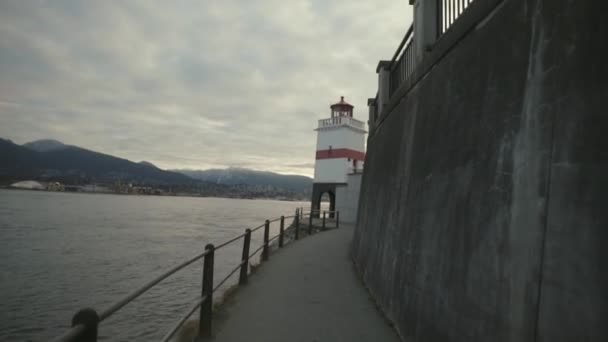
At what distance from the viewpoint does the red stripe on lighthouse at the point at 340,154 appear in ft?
100

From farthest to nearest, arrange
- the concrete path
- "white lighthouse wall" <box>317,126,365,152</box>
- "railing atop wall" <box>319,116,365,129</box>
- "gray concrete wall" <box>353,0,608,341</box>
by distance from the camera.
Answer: "railing atop wall" <box>319,116,365,129</box>, "white lighthouse wall" <box>317,126,365,152</box>, the concrete path, "gray concrete wall" <box>353,0,608,341</box>

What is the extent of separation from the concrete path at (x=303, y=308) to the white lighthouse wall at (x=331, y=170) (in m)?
20.8

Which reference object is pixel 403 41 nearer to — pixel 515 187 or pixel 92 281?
pixel 515 187

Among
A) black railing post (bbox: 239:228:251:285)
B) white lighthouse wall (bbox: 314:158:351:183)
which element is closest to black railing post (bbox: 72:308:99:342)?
black railing post (bbox: 239:228:251:285)

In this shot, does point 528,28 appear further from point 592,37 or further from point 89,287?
point 89,287


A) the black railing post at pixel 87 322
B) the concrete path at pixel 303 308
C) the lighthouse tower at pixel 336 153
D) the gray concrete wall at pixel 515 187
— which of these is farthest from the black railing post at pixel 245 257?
the lighthouse tower at pixel 336 153

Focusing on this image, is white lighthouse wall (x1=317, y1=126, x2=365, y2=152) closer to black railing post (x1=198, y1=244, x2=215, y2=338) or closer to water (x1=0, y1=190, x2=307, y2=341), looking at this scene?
water (x1=0, y1=190, x2=307, y2=341)

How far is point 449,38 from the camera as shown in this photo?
4500 millimetres

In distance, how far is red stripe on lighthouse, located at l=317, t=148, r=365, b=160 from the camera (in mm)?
Result: 30578

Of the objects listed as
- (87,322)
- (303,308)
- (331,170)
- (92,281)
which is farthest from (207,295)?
(331,170)

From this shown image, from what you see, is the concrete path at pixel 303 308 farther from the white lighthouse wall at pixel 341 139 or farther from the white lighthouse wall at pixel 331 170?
the white lighthouse wall at pixel 341 139

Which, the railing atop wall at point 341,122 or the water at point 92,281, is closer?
the water at point 92,281

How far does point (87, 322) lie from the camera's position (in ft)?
6.51

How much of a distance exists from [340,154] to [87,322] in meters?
29.1
